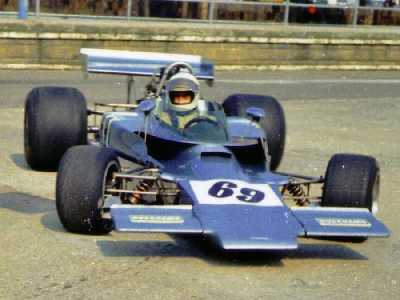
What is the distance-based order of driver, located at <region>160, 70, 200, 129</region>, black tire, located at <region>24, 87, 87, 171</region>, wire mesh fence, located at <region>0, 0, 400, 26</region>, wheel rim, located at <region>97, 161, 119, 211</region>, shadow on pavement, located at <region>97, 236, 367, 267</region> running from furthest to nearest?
wire mesh fence, located at <region>0, 0, 400, 26</region> → black tire, located at <region>24, 87, 87, 171</region> → driver, located at <region>160, 70, 200, 129</region> → wheel rim, located at <region>97, 161, 119, 211</region> → shadow on pavement, located at <region>97, 236, 367, 267</region>

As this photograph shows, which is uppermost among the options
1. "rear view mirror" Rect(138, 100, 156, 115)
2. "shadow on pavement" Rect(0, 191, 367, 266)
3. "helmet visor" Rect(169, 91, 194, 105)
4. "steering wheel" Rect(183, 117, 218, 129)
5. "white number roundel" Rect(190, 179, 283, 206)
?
"helmet visor" Rect(169, 91, 194, 105)

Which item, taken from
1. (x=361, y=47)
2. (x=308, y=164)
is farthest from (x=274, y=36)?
(x=308, y=164)

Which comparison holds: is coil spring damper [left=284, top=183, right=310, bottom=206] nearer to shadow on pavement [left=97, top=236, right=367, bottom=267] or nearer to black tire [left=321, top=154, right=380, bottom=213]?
black tire [left=321, top=154, right=380, bottom=213]

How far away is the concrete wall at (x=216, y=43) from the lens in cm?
2114

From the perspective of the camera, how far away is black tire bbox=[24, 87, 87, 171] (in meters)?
11.8

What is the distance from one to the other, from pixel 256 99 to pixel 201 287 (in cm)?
489

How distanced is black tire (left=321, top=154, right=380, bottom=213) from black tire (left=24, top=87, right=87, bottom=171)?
3.24m

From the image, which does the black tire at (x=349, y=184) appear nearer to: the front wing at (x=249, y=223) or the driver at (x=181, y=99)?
the front wing at (x=249, y=223)

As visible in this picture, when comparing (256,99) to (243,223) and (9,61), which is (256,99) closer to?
(243,223)

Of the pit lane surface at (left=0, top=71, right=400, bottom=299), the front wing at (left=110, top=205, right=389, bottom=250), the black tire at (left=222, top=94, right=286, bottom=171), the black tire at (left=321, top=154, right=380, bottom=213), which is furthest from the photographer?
the black tire at (left=222, top=94, right=286, bottom=171)

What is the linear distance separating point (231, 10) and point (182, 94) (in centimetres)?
1494

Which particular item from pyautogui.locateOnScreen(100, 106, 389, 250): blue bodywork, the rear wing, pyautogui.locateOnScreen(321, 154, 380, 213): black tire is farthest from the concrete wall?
pyautogui.locateOnScreen(321, 154, 380, 213): black tire

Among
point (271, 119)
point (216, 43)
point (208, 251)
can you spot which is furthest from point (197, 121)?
point (216, 43)

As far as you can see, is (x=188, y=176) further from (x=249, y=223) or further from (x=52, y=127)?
(x=52, y=127)
